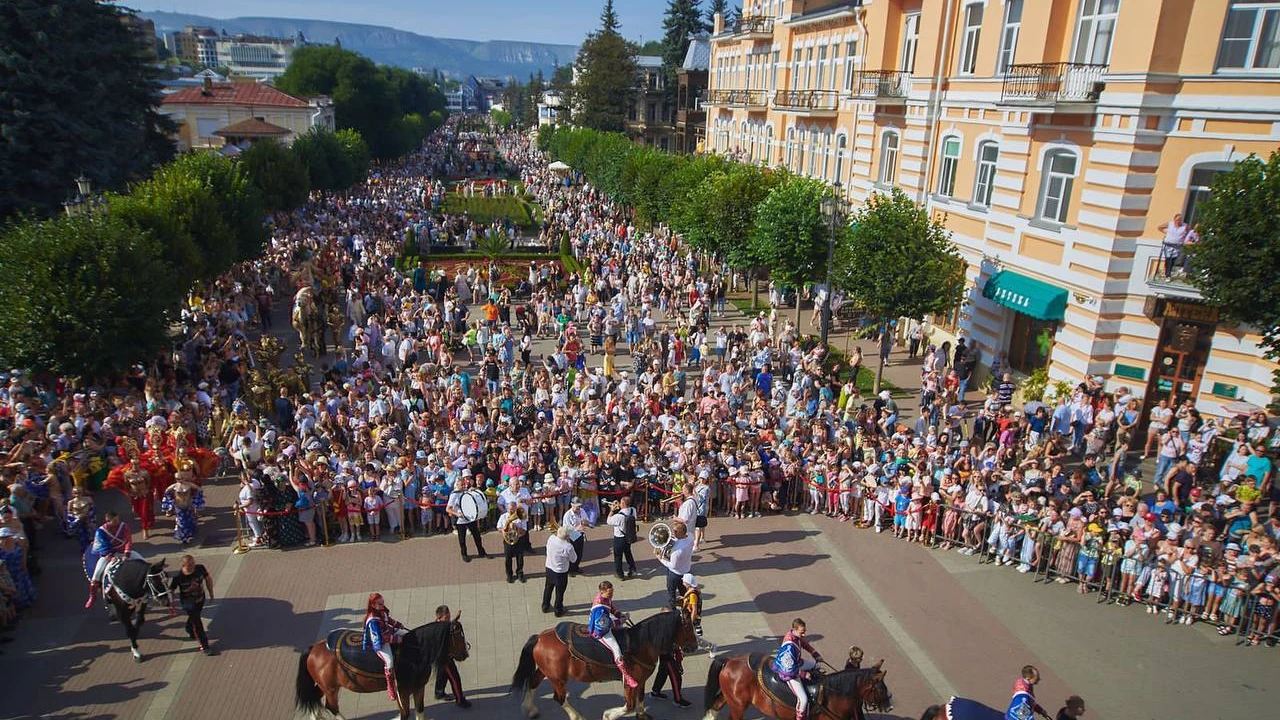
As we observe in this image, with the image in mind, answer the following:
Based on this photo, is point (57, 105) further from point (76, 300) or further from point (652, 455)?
point (652, 455)

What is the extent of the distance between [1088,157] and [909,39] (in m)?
11.4

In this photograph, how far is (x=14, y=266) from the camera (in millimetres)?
16750

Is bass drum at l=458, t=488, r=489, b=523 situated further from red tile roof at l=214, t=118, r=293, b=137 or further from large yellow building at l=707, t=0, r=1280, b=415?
red tile roof at l=214, t=118, r=293, b=137

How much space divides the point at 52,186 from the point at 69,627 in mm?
21787

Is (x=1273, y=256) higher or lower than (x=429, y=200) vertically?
higher

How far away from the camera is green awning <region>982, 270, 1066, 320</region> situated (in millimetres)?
18406

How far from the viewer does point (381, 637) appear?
8789 mm

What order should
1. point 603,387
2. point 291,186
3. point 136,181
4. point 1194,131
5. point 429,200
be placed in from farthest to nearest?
point 429,200 < point 291,186 < point 136,181 < point 603,387 < point 1194,131

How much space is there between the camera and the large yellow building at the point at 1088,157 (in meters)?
15.7

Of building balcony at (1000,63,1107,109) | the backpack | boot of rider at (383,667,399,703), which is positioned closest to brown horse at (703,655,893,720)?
the backpack

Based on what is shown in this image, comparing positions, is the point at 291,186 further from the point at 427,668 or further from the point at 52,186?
the point at 427,668

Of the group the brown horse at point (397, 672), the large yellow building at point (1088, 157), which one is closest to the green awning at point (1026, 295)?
the large yellow building at point (1088, 157)

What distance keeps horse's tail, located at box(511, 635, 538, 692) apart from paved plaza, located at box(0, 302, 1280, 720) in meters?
0.55

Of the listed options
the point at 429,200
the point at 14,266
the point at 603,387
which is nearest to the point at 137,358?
the point at 14,266
